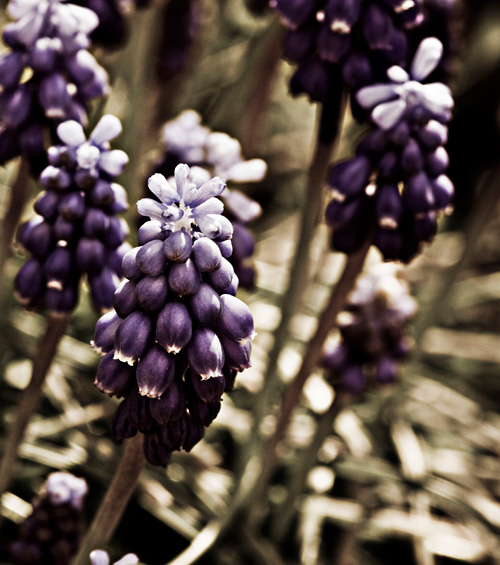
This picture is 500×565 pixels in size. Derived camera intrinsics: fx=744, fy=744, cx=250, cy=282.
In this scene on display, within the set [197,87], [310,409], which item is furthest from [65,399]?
[197,87]

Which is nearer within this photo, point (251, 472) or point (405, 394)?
point (251, 472)

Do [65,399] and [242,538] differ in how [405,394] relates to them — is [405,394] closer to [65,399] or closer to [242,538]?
[242,538]

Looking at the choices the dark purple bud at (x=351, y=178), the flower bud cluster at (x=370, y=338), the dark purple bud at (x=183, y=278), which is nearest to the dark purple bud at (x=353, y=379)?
the flower bud cluster at (x=370, y=338)

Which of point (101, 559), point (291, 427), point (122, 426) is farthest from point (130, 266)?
point (291, 427)

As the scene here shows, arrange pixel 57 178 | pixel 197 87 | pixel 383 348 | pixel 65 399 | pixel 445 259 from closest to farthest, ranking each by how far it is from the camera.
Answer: pixel 57 178 → pixel 383 348 → pixel 65 399 → pixel 197 87 → pixel 445 259

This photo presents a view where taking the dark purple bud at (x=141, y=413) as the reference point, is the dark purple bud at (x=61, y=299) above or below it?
above

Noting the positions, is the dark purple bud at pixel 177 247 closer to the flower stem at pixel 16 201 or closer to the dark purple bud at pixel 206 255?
the dark purple bud at pixel 206 255

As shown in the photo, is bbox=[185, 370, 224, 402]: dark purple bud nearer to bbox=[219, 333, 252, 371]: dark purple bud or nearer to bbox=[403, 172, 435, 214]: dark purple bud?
bbox=[219, 333, 252, 371]: dark purple bud

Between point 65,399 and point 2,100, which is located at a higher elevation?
point 2,100
